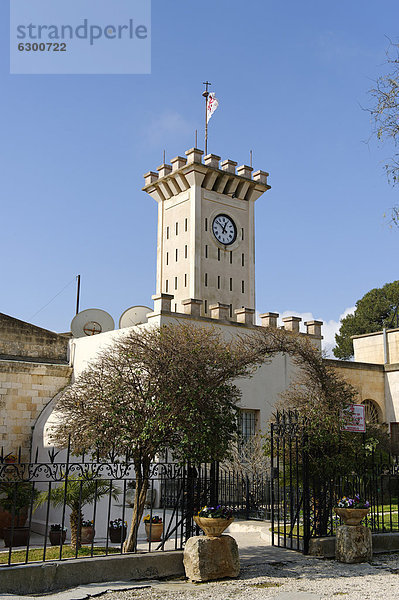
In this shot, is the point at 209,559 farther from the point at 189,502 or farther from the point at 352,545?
the point at 352,545

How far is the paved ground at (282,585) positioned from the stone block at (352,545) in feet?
0.52

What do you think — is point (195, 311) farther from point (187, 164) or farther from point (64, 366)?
point (187, 164)

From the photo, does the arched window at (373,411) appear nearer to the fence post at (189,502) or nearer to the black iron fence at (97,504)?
the black iron fence at (97,504)

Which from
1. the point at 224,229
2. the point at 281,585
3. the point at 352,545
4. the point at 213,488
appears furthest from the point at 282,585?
the point at 224,229

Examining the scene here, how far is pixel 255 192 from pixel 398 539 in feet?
80.7

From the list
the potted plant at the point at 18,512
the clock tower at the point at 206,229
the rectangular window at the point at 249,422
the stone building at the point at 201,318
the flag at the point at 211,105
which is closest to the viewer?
the potted plant at the point at 18,512

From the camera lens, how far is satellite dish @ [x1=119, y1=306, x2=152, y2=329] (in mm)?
21750

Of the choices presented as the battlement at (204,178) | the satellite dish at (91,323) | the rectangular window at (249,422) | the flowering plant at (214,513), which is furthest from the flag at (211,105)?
the flowering plant at (214,513)

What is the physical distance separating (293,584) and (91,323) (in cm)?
1589

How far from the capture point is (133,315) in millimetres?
21906

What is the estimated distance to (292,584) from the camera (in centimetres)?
789

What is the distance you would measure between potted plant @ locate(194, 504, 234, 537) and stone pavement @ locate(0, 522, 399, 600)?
0.66m

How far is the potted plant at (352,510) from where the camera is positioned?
9.47m

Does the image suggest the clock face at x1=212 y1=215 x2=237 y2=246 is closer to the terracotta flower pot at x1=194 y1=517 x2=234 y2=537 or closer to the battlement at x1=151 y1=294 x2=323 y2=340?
the battlement at x1=151 y1=294 x2=323 y2=340
